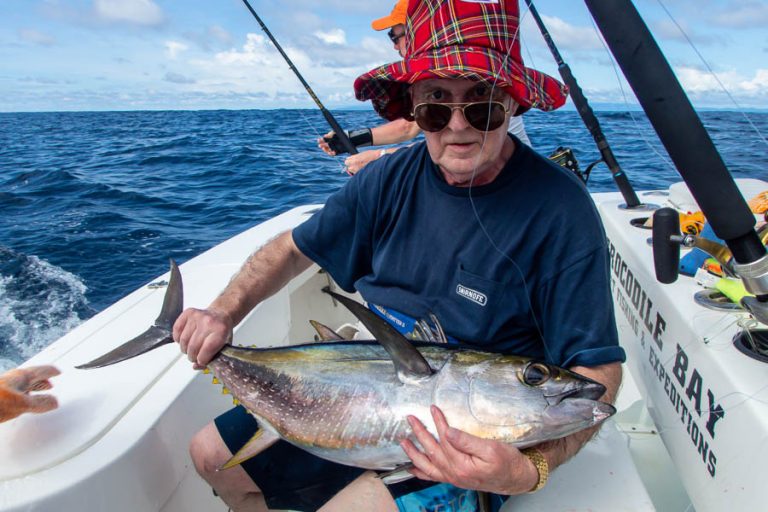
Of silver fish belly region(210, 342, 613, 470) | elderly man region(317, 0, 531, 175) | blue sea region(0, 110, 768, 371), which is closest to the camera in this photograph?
silver fish belly region(210, 342, 613, 470)

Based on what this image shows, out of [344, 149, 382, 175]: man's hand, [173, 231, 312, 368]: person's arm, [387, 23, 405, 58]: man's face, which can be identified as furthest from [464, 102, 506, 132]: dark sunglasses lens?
[387, 23, 405, 58]: man's face

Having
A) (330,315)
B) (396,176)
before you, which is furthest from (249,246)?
(396,176)

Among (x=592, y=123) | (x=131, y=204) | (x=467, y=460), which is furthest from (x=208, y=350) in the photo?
(x=131, y=204)

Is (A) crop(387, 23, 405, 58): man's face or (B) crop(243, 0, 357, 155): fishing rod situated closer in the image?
(A) crop(387, 23, 405, 58): man's face

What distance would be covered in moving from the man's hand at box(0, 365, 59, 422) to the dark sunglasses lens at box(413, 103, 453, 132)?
1.33 m

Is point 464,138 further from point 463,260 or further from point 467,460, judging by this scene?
point 467,460

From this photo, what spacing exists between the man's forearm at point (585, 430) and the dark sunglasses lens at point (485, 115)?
0.68 meters

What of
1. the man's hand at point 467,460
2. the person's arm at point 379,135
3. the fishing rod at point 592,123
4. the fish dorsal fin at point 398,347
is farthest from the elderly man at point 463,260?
the person's arm at point 379,135

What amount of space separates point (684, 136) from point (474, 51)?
22.7 inches

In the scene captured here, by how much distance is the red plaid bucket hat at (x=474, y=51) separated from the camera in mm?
1414

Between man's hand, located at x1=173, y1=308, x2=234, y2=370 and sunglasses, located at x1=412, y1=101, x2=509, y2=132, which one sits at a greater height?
sunglasses, located at x1=412, y1=101, x2=509, y2=132

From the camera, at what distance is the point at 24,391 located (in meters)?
1.50

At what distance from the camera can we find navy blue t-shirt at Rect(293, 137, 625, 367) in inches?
54.5

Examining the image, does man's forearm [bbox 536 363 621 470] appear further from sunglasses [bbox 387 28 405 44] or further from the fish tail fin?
sunglasses [bbox 387 28 405 44]
